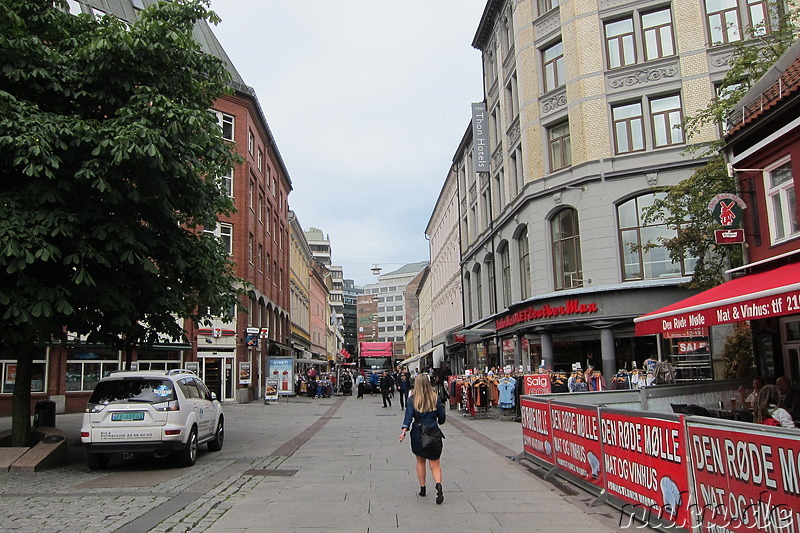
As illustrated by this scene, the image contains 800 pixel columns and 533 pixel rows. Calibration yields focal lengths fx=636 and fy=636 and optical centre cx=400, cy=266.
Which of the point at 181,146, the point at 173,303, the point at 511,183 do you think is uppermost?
the point at 511,183

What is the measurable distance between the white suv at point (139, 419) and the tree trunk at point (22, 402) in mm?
2007

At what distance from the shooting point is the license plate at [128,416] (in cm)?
1091

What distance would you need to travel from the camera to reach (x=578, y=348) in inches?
1001

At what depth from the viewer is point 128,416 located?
1096 centimetres

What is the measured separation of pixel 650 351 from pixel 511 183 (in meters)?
10.6

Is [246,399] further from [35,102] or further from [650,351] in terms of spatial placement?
[35,102]

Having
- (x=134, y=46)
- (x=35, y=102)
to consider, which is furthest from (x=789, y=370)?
(x=35, y=102)

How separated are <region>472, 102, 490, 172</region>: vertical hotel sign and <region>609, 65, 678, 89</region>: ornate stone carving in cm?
1111

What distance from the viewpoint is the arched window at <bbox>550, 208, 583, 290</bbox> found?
24.9 m

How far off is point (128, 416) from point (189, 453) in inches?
53.8

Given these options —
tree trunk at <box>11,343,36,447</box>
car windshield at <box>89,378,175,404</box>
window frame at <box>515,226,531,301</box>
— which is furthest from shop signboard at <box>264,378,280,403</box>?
car windshield at <box>89,378,175,404</box>

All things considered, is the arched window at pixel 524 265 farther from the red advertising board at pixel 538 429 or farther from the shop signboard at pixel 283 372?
the red advertising board at pixel 538 429

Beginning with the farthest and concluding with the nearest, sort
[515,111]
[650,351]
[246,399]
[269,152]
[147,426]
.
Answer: [269,152] < [246,399] < [515,111] < [650,351] < [147,426]

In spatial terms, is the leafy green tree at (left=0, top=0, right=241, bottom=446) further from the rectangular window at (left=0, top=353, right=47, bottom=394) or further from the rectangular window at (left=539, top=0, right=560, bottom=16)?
the rectangular window at (left=539, top=0, right=560, bottom=16)
